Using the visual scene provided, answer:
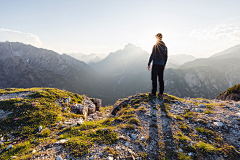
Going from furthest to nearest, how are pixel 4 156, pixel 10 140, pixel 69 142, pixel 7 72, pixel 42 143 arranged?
pixel 7 72 < pixel 10 140 < pixel 42 143 < pixel 69 142 < pixel 4 156

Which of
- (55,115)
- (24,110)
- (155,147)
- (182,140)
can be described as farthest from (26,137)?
(182,140)

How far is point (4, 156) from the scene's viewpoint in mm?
4559

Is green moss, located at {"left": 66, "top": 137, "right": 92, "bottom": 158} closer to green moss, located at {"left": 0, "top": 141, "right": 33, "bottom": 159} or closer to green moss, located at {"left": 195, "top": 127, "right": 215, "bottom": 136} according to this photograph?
green moss, located at {"left": 0, "top": 141, "right": 33, "bottom": 159}

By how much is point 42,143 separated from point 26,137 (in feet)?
6.38

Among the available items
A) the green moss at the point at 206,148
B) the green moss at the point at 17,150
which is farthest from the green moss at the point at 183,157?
the green moss at the point at 17,150

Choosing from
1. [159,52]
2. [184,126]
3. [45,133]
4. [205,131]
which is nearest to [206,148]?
[205,131]

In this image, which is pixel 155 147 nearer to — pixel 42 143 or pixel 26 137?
pixel 42 143

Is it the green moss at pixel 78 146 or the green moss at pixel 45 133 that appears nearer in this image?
the green moss at pixel 78 146

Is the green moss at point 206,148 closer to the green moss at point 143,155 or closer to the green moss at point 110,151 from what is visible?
the green moss at point 143,155

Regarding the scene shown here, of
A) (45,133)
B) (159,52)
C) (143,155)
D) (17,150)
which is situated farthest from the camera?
(159,52)

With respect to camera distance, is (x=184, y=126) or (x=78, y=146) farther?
(x=184, y=126)

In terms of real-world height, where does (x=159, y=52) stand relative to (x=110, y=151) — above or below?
above

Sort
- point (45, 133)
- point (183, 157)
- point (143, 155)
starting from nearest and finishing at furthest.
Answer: point (183, 157) < point (143, 155) < point (45, 133)

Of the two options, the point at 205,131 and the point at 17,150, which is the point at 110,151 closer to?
the point at 17,150
